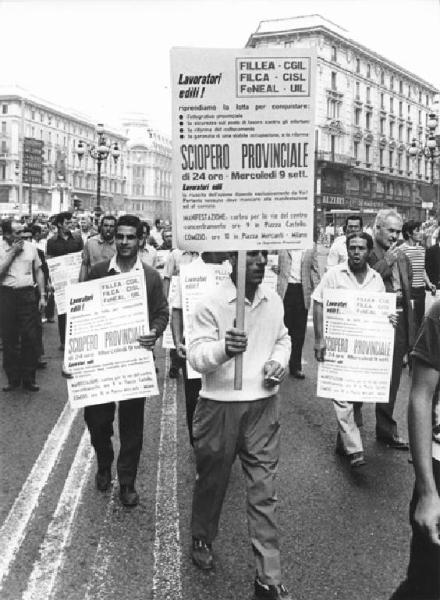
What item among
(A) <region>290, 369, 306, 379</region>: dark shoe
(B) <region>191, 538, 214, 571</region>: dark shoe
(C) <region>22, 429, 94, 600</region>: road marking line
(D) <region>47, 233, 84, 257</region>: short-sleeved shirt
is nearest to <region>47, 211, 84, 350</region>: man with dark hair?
(D) <region>47, 233, 84, 257</region>: short-sleeved shirt

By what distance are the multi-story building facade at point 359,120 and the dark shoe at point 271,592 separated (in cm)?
4657

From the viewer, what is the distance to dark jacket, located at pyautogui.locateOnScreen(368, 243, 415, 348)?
5480 mm

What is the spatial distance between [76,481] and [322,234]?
44874 millimetres

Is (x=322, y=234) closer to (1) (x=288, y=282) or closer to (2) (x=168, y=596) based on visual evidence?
(1) (x=288, y=282)

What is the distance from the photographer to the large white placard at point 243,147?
10.4 feet

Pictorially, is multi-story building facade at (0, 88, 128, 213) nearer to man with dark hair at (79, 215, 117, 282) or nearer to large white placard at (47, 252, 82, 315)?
large white placard at (47, 252, 82, 315)

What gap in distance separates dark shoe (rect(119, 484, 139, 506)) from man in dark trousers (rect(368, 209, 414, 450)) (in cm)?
230

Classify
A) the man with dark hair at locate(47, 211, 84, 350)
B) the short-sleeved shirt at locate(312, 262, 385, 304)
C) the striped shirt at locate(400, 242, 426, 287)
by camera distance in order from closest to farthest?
1. the short-sleeved shirt at locate(312, 262, 385, 304)
2. the striped shirt at locate(400, 242, 426, 287)
3. the man with dark hair at locate(47, 211, 84, 350)

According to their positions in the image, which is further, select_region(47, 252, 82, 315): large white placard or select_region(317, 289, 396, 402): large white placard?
select_region(47, 252, 82, 315): large white placard

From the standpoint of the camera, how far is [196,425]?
3.54 metres

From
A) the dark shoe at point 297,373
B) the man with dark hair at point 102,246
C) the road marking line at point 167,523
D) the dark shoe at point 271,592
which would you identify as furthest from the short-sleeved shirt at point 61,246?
the dark shoe at point 271,592

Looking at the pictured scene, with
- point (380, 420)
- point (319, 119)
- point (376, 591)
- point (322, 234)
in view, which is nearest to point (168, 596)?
point (376, 591)

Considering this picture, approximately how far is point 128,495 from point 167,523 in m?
0.38

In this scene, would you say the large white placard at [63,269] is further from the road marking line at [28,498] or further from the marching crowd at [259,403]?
the road marking line at [28,498]
